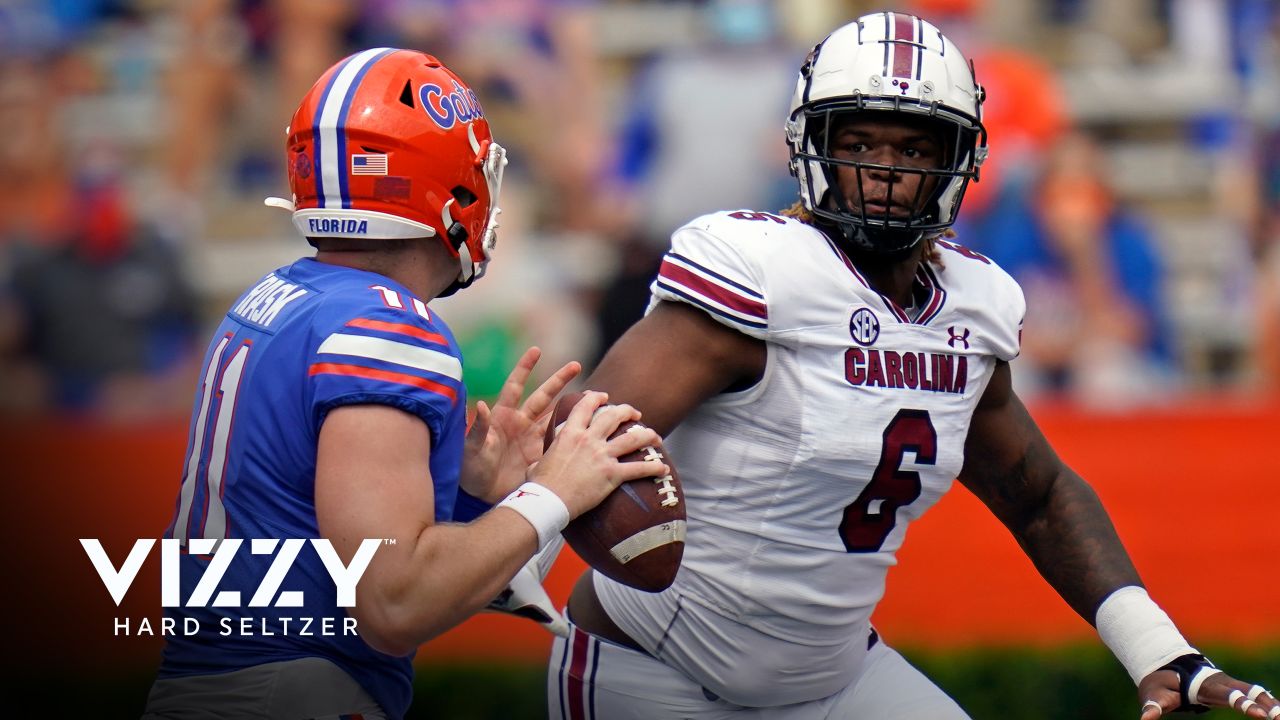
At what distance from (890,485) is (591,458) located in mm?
736

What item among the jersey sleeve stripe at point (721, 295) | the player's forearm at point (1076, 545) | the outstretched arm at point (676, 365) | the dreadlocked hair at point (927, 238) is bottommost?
the player's forearm at point (1076, 545)

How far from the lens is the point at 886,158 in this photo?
3.17 metres

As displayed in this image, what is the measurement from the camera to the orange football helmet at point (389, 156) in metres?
2.71

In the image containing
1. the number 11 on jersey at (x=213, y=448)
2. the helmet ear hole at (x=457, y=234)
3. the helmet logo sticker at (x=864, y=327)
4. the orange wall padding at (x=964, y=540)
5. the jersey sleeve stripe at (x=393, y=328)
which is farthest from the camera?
the orange wall padding at (x=964, y=540)

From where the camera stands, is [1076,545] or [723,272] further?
[1076,545]

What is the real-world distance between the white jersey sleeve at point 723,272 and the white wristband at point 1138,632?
41.2 inches

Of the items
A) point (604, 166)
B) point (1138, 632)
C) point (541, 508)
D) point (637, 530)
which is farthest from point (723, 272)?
point (604, 166)

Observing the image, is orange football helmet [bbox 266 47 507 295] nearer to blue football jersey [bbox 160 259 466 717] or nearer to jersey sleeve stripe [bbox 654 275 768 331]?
blue football jersey [bbox 160 259 466 717]

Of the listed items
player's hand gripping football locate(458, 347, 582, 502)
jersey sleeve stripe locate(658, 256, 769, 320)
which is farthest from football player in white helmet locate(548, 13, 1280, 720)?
player's hand gripping football locate(458, 347, 582, 502)

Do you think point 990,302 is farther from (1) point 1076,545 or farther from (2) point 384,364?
(2) point 384,364

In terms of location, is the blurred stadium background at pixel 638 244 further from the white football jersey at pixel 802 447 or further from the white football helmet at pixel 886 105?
the white football helmet at pixel 886 105

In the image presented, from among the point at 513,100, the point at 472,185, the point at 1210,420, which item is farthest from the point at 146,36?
the point at 472,185

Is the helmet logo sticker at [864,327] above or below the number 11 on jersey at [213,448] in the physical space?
above

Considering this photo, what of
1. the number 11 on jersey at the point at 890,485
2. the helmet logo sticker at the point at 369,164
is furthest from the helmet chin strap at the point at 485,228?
the number 11 on jersey at the point at 890,485
